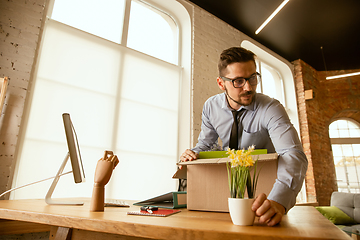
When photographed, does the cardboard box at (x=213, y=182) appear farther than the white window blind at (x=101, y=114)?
No

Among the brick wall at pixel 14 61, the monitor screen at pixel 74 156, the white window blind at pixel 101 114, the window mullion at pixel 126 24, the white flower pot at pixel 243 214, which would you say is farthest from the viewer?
the window mullion at pixel 126 24

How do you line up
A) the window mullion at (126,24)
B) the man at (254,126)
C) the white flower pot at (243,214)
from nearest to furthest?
1. the white flower pot at (243,214)
2. the man at (254,126)
3. the window mullion at (126,24)

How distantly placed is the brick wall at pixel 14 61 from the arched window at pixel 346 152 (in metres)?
7.27

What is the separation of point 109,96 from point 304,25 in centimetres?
429

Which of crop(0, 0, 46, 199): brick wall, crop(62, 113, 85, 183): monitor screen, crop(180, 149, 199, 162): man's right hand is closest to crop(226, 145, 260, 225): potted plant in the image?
Answer: crop(180, 149, 199, 162): man's right hand

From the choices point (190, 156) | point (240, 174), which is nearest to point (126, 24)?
point (190, 156)

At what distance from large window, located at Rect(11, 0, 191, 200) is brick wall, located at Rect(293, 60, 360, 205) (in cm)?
373

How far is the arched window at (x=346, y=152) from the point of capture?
20.4 ft

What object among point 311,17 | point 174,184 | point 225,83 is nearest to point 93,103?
point 174,184

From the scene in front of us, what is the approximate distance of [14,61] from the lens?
2.16 metres

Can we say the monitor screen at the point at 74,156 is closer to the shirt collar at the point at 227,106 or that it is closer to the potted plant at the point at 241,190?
the potted plant at the point at 241,190

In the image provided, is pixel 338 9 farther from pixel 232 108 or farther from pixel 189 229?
pixel 189 229

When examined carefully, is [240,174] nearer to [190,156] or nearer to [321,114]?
[190,156]

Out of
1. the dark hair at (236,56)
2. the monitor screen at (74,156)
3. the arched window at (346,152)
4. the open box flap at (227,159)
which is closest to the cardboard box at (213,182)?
the open box flap at (227,159)
